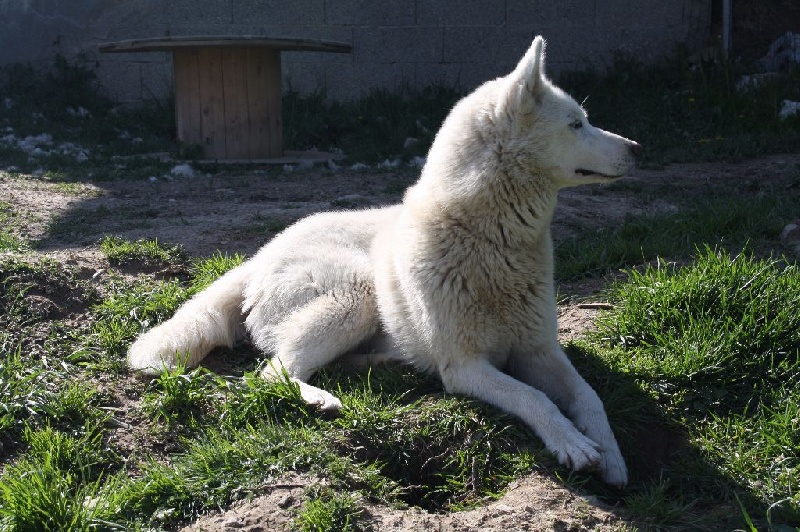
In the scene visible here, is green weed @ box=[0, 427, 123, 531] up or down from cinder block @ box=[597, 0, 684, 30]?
down

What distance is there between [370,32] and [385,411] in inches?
313

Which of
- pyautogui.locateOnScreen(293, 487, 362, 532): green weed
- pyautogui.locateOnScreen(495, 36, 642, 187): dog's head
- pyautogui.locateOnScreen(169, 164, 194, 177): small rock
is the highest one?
pyautogui.locateOnScreen(495, 36, 642, 187): dog's head

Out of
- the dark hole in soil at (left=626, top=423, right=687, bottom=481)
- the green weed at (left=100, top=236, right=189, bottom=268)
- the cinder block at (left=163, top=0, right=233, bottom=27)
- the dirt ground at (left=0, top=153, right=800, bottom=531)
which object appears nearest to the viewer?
the dirt ground at (left=0, top=153, right=800, bottom=531)

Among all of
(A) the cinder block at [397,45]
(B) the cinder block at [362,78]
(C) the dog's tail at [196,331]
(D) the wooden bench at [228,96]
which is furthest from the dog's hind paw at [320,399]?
(A) the cinder block at [397,45]

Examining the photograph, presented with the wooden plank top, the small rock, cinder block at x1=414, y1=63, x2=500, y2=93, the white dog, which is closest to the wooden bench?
the wooden plank top

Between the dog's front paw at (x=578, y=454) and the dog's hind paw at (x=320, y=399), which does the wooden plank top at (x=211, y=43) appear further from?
the dog's front paw at (x=578, y=454)

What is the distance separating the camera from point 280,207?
20.5 feet

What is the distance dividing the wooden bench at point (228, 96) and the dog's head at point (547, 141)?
539cm

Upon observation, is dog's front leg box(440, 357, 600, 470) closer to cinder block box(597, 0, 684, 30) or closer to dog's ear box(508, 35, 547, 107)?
dog's ear box(508, 35, 547, 107)

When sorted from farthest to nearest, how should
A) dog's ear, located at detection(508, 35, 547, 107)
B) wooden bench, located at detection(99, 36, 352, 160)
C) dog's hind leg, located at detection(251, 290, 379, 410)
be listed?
1. wooden bench, located at detection(99, 36, 352, 160)
2. dog's hind leg, located at detection(251, 290, 379, 410)
3. dog's ear, located at detection(508, 35, 547, 107)

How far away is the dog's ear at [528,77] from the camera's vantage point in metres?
3.21

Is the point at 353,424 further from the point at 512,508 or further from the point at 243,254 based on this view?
the point at 243,254

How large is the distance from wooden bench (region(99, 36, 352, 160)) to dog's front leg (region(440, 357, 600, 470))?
573 cm

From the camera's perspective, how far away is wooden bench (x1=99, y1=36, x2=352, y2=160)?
8.41m
